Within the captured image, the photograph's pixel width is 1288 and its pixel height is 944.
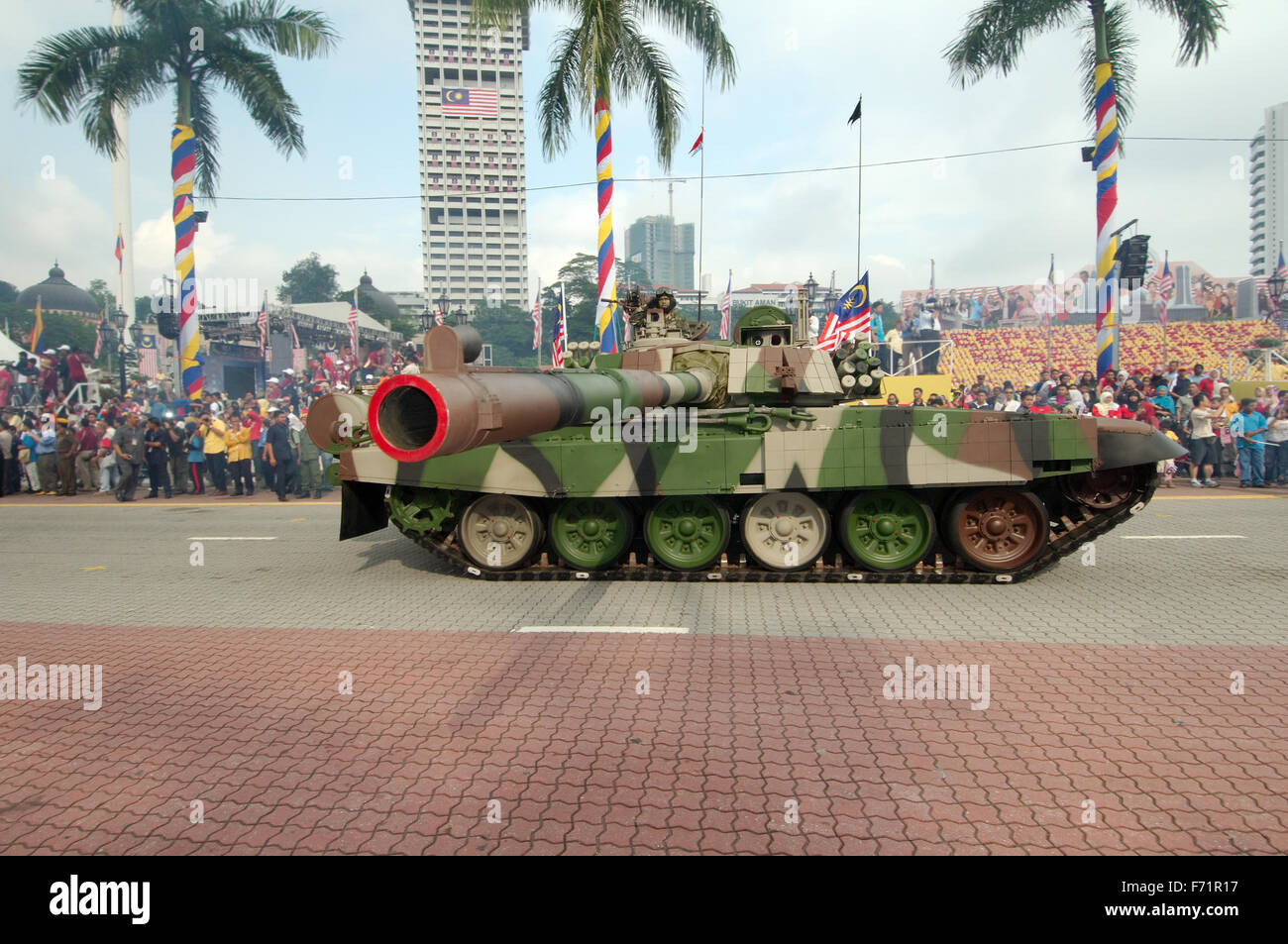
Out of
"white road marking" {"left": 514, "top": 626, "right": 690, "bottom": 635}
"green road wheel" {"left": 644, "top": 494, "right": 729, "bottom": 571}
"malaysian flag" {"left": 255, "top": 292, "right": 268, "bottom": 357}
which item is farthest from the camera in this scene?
"malaysian flag" {"left": 255, "top": 292, "right": 268, "bottom": 357}

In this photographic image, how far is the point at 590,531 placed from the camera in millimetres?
9852

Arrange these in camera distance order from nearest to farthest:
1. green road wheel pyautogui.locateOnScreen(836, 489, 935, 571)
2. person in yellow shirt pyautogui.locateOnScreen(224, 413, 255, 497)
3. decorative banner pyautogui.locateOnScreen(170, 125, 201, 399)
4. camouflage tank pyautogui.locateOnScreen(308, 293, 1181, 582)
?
camouflage tank pyautogui.locateOnScreen(308, 293, 1181, 582), green road wheel pyautogui.locateOnScreen(836, 489, 935, 571), person in yellow shirt pyautogui.locateOnScreen(224, 413, 255, 497), decorative banner pyautogui.locateOnScreen(170, 125, 201, 399)

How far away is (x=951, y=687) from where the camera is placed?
5.85 m

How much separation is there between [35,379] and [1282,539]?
36.8 m

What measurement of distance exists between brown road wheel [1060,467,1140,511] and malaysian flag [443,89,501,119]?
62.0 meters

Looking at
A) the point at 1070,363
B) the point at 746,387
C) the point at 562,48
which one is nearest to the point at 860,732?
the point at 746,387

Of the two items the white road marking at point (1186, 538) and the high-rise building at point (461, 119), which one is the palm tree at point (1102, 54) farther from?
the high-rise building at point (461, 119)

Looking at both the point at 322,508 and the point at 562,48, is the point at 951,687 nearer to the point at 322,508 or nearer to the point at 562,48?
the point at 322,508

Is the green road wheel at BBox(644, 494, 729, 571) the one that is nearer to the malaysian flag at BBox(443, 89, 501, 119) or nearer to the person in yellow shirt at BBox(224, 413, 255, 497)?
the person in yellow shirt at BBox(224, 413, 255, 497)

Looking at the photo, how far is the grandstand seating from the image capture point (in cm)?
4275

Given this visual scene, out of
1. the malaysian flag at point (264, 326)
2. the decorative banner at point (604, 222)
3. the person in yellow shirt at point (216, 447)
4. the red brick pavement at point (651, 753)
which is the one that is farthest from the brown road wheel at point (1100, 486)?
the malaysian flag at point (264, 326)

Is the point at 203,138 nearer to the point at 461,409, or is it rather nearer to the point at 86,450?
the point at 86,450
